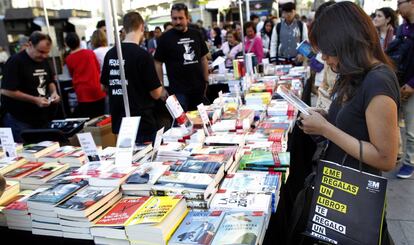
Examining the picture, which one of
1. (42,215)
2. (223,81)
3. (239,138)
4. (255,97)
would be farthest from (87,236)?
(223,81)

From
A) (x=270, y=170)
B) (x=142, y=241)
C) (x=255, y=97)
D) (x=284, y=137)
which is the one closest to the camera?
(x=142, y=241)

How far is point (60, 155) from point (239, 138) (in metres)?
1.04

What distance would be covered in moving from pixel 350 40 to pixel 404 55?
2.37m

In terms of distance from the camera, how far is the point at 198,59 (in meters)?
3.94

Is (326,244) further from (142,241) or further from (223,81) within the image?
(223,81)

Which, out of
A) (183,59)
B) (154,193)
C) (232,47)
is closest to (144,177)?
(154,193)

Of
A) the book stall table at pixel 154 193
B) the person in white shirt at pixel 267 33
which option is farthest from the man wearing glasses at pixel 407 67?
the person in white shirt at pixel 267 33

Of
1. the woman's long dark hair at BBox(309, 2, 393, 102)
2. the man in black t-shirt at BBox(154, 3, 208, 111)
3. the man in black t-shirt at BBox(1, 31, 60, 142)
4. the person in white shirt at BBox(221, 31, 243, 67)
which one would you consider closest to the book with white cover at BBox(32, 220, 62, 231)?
the woman's long dark hair at BBox(309, 2, 393, 102)

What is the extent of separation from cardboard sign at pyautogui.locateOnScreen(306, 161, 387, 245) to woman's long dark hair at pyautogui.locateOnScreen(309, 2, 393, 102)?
0.31 metres

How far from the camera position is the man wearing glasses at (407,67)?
3.18 meters

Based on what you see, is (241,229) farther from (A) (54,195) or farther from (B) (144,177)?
(A) (54,195)

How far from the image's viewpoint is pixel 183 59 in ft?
12.6

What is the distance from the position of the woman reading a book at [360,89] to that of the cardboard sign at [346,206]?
0.35ft

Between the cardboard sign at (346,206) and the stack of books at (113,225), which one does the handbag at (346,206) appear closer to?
the cardboard sign at (346,206)
